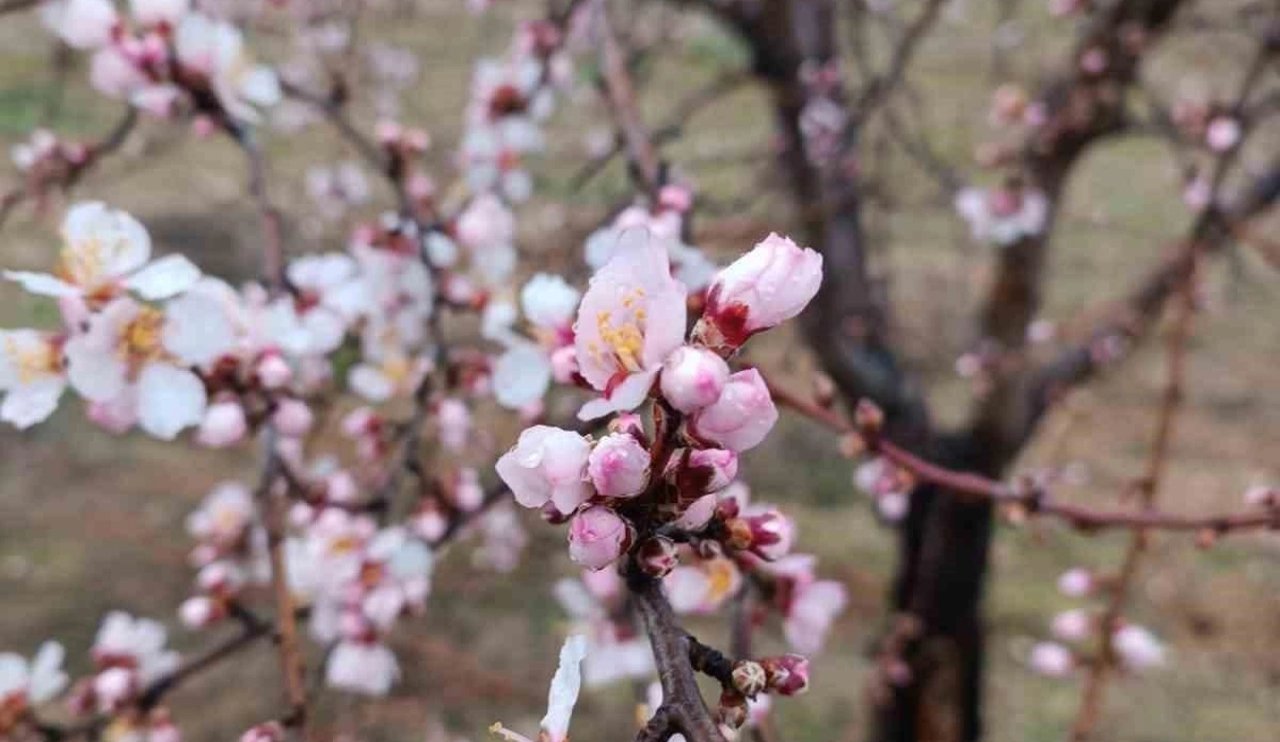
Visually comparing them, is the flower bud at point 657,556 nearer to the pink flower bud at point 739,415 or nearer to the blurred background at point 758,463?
the pink flower bud at point 739,415

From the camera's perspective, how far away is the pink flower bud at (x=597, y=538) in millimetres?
405

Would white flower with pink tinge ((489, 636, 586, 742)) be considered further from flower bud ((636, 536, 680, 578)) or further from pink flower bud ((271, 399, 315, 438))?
pink flower bud ((271, 399, 315, 438))

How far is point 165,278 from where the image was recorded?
0.70 m

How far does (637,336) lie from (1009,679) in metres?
2.44

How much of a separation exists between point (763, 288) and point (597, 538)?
121mm

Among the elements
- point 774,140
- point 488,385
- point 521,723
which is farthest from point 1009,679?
point 488,385

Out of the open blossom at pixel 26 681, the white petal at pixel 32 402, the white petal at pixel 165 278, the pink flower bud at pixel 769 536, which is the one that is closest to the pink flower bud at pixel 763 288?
the pink flower bud at pixel 769 536

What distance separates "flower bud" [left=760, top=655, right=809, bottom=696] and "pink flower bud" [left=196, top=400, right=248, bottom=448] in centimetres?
54

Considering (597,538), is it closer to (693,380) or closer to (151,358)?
(693,380)

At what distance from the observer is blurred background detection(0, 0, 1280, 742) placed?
2.34m

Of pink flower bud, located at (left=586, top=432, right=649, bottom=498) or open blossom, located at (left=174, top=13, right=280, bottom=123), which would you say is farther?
open blossom, located at (left=174, top=13, right=280, bottom=123)

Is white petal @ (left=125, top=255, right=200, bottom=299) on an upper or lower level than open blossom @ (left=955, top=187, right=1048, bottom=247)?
lower

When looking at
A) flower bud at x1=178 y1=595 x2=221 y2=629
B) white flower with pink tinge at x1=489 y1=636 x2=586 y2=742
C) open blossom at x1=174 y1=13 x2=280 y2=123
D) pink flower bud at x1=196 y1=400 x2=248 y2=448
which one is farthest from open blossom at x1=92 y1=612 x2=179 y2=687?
white flower with pink tinge at x1=489 y1=636 x2=586 y2=742

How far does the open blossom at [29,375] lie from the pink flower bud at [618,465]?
0.48m
